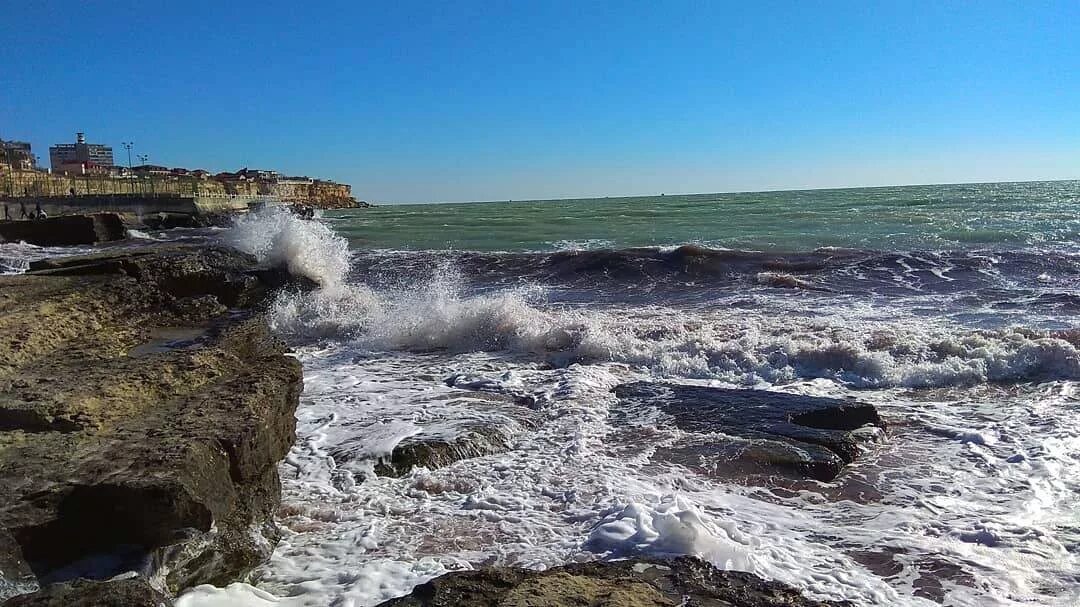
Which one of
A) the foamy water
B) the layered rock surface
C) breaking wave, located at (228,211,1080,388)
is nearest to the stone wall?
breaking wave, located at (228,211,1080,388)

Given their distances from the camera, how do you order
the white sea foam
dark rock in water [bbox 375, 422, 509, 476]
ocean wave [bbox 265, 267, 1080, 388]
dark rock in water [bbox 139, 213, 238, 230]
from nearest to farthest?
the white sea foam, dark rock in water [bbox 375, 422, 509, 476], ocean wave [bbox 265, 267, 1080, 388], dark rock in water [bbox 139, 213, 238, 230]

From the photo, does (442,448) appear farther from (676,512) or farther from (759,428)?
(759,428)

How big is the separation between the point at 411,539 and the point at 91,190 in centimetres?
5774

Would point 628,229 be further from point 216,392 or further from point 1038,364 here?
point 216,392

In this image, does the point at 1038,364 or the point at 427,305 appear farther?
the point at 427,305

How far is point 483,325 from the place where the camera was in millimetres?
9273

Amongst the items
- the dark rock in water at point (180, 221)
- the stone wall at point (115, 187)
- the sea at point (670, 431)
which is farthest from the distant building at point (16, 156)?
the sea at point (670, 431)

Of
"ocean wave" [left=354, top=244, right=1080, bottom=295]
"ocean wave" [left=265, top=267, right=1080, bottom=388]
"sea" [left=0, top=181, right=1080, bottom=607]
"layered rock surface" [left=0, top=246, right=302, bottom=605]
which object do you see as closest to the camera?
"layered rock surface" [left=0, top=246, right=302, bottom=605]

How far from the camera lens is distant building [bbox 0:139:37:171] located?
59422mm

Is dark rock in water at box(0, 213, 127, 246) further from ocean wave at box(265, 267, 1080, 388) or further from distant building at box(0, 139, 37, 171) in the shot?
distant building at box(0, 139, 37, 171)

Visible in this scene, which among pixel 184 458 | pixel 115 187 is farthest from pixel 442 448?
pixel 115 187

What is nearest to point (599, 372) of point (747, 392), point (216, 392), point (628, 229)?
point (747, 392)

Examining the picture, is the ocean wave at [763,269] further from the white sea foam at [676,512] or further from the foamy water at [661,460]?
the white sea foam at [676,512]

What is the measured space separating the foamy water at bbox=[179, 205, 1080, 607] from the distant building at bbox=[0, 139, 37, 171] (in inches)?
2221
